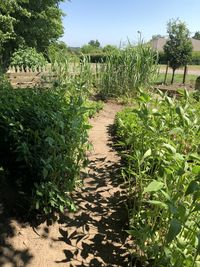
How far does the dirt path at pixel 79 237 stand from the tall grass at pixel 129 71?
7.40m

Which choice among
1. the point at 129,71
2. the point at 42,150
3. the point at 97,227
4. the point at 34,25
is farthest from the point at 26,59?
the point at 97,227

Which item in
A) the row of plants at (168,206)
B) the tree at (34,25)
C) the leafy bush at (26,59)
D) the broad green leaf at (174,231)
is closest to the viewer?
the broad green leaf at (174,231)

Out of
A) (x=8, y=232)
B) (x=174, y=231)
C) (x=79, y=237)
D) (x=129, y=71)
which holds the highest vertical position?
(x=174, y=231)

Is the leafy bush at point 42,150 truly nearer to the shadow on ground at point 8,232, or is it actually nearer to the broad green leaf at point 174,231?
the shadow on ground at point 8,232

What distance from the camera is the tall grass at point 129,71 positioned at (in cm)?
1089

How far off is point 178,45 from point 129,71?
47.9 feet

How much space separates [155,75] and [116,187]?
300 inches

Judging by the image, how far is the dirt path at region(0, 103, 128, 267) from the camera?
2820mm

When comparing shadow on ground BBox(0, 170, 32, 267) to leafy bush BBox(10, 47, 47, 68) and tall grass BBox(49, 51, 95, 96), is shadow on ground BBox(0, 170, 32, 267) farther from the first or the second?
leafy bush BBox(10, 47, 47, 68)

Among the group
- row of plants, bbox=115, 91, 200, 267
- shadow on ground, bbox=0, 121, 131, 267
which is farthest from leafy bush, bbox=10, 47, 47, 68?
row of plants, bbox=115, 91, 200, 267

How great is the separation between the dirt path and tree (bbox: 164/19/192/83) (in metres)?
21.4

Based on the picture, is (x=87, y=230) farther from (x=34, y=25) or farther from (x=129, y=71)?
(x=34, y=25)

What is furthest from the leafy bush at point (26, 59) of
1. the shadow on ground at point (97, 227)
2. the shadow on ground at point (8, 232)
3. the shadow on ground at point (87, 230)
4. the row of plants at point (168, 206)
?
the row of plants at point (168, 206)

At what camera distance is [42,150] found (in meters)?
3.27
